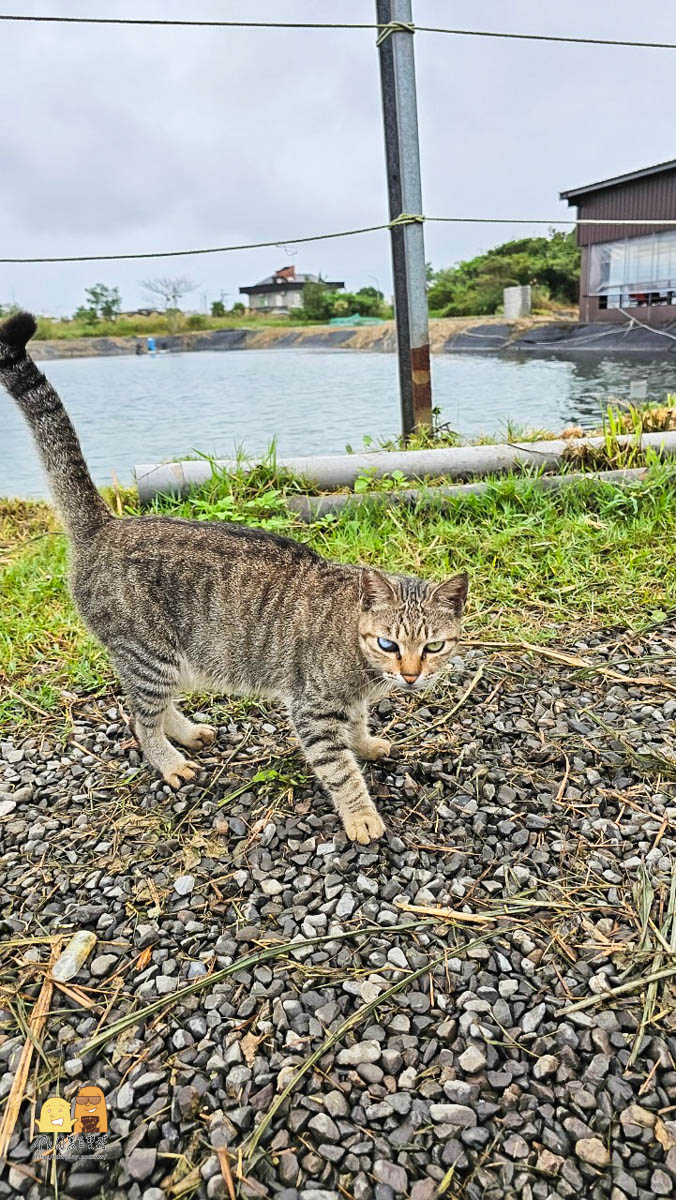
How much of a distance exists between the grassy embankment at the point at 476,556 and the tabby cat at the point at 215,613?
0.57m

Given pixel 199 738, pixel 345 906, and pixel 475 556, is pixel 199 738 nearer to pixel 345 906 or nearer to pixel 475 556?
pixel 345 906

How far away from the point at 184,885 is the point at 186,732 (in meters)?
0.61

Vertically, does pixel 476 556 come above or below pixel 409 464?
below

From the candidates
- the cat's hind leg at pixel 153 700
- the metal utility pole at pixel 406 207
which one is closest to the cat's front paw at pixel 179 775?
the cat's hind leg at pixel 153 700

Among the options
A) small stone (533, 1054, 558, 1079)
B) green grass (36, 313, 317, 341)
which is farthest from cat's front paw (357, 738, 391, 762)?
green grass (36, 313, 317, 341)

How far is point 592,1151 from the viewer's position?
113cm

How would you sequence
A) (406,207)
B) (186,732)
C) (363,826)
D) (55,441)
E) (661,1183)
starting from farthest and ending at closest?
1. (406,207)
2. (186,732)
3. (55,441)
4. (363,826)
5. (661,1183)

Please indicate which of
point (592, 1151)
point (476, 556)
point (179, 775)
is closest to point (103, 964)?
point (179, 775)

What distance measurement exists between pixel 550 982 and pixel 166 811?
1045 mm

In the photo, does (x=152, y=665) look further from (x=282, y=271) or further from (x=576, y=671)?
(x=282, y=271)

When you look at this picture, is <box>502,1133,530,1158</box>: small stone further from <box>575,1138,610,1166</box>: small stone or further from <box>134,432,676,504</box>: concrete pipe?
<box>134,432,676,504</box>: concrete pipe

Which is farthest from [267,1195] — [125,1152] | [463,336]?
[463,336]

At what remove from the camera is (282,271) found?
4.24 metres

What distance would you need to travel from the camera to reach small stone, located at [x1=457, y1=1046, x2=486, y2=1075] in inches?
49.6
